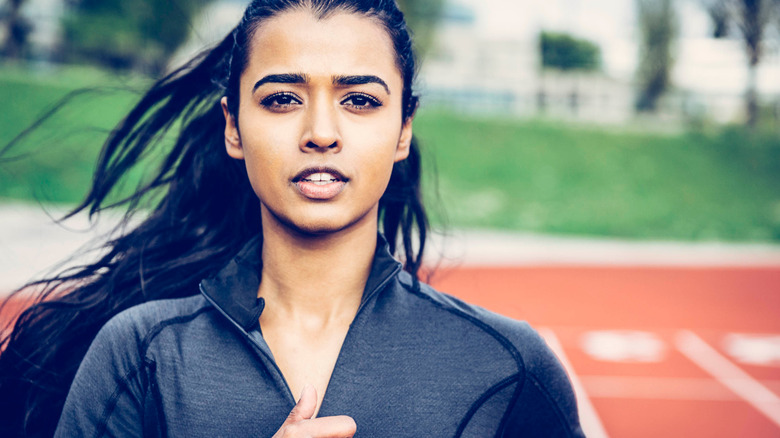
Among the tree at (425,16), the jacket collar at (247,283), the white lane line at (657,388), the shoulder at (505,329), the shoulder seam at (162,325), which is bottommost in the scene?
the white lane line at (657,388)

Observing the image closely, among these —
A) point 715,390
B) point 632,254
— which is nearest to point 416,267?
point 715,390

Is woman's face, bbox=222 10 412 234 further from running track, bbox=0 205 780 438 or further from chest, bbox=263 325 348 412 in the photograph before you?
running track, bbox=0 205 780 438

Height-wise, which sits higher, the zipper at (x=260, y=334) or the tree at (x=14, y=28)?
the tree at (x=14, y=28)

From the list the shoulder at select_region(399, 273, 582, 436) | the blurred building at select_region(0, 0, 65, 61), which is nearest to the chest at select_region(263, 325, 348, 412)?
the shoulder at select_region(399, 273, 582, 436)

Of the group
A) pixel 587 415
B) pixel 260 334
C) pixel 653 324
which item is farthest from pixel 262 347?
pixel 653 324

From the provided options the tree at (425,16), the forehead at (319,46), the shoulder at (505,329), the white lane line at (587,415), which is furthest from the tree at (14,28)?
the shoulder at (505,329)

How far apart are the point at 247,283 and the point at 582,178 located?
15961 mm

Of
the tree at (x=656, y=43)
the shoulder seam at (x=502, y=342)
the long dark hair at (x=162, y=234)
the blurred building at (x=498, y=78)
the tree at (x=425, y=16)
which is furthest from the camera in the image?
the blurred building at (x=498, y=78)

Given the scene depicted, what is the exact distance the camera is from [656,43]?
24359 millimetres

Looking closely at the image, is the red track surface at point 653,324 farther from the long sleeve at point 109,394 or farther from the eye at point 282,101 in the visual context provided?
the long sleeve at point 109,394

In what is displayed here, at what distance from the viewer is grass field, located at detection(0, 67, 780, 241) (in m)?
13.7

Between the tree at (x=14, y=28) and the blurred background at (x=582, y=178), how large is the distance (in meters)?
0.07

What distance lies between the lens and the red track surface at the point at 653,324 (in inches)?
206

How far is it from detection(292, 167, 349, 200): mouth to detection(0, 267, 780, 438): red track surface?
195 cm
